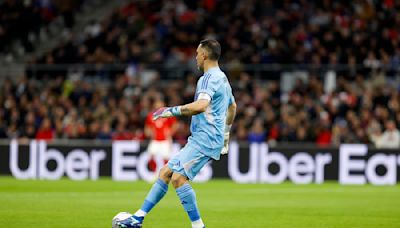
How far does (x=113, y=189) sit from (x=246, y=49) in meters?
9.92

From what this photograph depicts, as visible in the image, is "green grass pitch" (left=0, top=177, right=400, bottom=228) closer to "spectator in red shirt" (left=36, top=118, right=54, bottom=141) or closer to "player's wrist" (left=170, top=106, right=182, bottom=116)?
"player's wrist" (left=170, top=106, right=182, bottom=116)

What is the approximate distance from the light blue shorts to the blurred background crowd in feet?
48.1

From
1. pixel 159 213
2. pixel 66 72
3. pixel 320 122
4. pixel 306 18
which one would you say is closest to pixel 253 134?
pixel 320 122

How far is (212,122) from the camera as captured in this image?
33.6 ft

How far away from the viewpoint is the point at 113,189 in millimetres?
19781

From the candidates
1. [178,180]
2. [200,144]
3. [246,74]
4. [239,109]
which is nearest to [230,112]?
[200,144]

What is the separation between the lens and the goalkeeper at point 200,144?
1015 centimetres

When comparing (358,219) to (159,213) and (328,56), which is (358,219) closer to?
(159,213)

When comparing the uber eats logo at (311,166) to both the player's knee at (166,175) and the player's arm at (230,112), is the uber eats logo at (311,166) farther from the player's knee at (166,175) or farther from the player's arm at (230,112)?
the player's knee at (166,175)

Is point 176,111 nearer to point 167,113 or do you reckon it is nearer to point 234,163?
point 167,113

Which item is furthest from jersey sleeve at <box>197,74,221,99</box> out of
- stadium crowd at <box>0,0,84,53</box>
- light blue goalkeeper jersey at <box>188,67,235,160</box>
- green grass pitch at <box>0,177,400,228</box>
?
stadium crowd at <box>0,0,84,53</box>

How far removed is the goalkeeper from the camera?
10148 millimetres

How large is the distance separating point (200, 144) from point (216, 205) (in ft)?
17.3

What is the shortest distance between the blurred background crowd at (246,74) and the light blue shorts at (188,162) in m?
14.6
